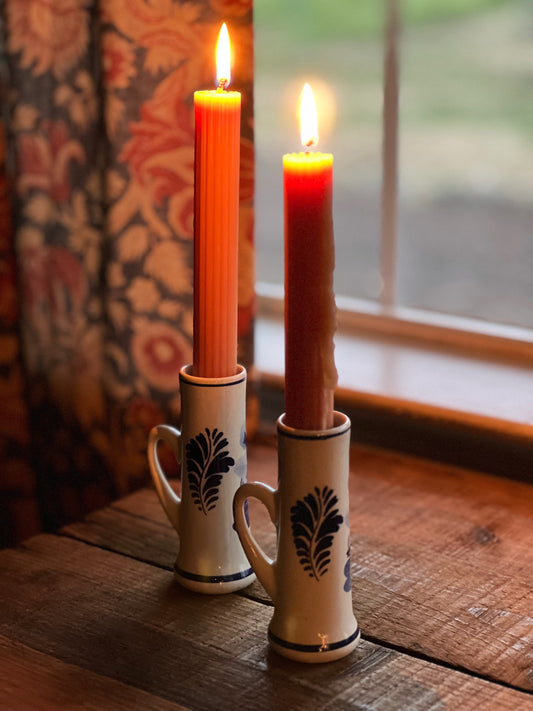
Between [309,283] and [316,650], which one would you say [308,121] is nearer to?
[309,283]

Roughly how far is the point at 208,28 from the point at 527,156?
481 mm

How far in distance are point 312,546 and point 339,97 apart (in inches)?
36.3

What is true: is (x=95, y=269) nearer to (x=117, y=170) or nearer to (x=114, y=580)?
(x=117, y=170)

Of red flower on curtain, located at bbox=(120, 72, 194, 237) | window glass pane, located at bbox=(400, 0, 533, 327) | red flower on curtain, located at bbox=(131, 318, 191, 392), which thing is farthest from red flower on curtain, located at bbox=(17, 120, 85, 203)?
window glass pane, located at bbox=(400, 0, 533, 327)

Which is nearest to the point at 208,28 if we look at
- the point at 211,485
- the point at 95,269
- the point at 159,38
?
the point at 159,38

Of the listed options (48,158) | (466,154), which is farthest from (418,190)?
(48,158)

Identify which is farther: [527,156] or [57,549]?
[527,156]

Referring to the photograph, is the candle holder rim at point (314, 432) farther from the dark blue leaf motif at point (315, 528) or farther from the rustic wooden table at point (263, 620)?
the rustic wooden table at point (263, 620)

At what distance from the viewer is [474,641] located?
2.49 feet

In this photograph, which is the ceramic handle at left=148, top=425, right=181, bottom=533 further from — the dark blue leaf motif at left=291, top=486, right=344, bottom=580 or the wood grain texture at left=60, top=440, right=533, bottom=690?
the dark blue leaf motif at left=291, top=486, right=344, bottom=580

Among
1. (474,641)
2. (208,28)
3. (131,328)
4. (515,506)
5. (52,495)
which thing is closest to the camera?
(474,641)

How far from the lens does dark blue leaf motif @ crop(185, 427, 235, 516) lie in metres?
0.82

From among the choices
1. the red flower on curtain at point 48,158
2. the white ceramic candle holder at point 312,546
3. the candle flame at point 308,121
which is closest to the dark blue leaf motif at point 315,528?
the white ceramic candle holder at point 312,546

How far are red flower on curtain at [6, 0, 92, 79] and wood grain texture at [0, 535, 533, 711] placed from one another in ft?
2.17
